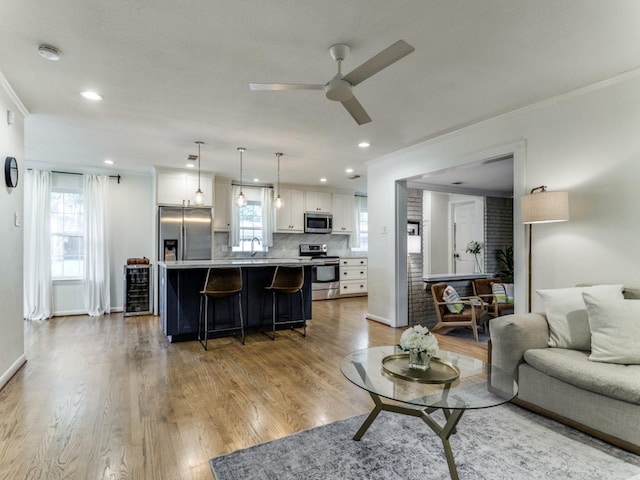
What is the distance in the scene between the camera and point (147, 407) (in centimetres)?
252

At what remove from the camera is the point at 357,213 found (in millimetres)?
8336

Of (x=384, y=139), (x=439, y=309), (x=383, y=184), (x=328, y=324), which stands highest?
(x=384, y=139)

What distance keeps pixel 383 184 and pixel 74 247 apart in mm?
5167

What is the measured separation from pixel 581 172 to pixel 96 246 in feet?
21.6

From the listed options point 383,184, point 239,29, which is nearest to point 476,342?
point 383,184

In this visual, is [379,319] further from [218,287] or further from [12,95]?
[12,95]

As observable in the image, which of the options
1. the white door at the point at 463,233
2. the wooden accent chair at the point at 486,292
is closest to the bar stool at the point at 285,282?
the wooden accent chair at the point at 486,292

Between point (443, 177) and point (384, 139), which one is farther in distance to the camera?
point (443, 177)

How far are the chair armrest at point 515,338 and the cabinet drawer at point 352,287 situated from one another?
5088 mm

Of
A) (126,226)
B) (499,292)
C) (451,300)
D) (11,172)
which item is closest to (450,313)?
(451,300)

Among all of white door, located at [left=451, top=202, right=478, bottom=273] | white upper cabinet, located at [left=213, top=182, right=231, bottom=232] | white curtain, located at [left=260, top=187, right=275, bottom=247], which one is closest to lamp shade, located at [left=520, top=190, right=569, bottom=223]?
white door, located at [left=451, top=202, right=478, bottom=273]

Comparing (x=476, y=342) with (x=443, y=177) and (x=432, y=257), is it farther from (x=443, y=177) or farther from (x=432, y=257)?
(x=432, y=257)

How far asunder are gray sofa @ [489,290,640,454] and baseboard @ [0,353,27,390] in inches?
144

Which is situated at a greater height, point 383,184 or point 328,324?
point 383,184
